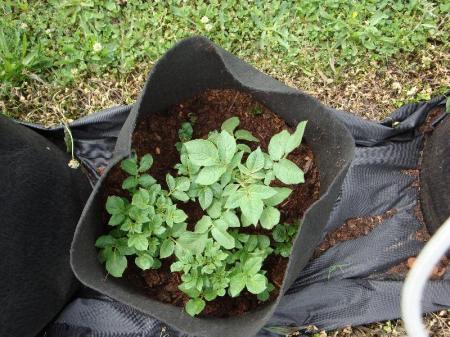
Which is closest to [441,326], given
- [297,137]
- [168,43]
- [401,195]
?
[401,195]

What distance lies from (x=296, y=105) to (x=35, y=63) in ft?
2.93

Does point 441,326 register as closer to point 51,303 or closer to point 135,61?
point 51,303

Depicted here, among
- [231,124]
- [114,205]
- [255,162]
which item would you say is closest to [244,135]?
[231,124]

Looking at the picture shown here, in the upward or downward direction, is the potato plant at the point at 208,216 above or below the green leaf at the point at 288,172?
below

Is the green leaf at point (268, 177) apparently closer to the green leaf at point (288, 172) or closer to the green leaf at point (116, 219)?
the green leaf at point (288, 172)

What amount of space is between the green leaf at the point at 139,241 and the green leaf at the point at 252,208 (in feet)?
0.80

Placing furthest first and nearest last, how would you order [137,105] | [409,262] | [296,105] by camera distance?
[409,262], [296,105], [137,105]

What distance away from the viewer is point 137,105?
113cm

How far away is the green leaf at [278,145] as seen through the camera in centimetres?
117

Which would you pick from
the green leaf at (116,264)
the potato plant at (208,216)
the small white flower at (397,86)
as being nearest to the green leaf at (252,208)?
the potato plant at (208,216)

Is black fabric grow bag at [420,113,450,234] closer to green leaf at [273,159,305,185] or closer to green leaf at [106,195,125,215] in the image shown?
green leaf at [273,159,305,185]

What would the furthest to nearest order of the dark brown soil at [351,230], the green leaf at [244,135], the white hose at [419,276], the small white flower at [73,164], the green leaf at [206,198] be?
the dark brown soil at [351,230] → the small white flower at [73,164] → the green leaf at [244,135] → the green leaf at [206,198] → the white hose at [419,276]

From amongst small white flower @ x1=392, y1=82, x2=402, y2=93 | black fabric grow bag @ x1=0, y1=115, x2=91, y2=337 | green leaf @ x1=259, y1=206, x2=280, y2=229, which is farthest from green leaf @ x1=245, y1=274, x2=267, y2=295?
small white flower @ x1=392, y1=82, x2=402, y2=93

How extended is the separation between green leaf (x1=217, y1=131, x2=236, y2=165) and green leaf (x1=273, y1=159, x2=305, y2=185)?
11cm
